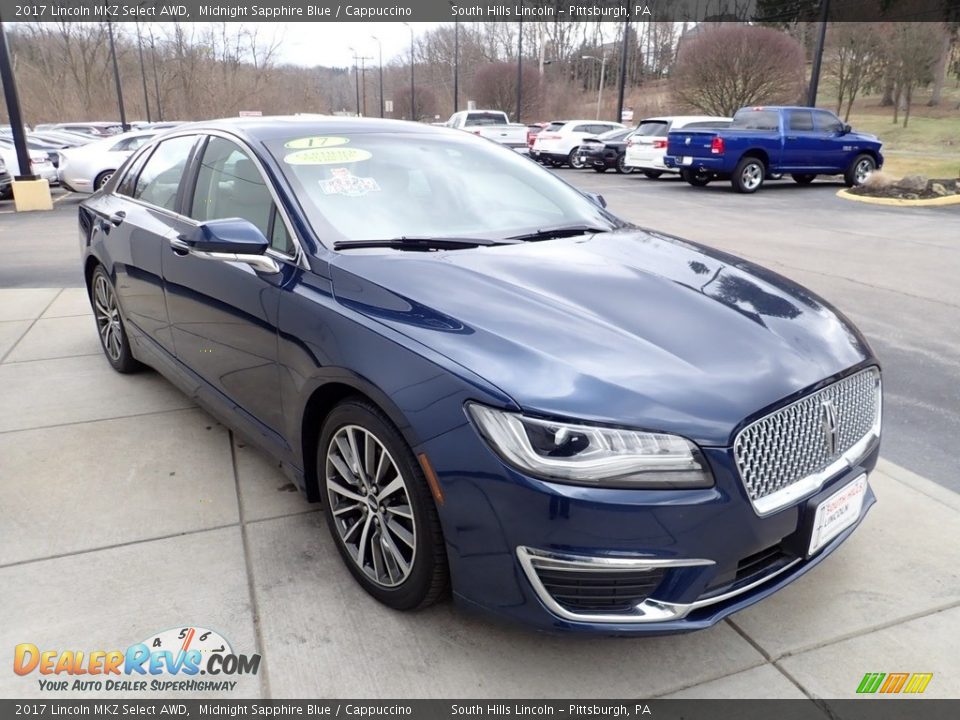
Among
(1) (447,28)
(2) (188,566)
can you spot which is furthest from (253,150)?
(1) (447,28)

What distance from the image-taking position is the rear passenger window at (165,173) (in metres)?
3.90

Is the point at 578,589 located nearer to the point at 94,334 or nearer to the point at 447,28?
the point at 94,334

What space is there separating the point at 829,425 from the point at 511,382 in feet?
3.37

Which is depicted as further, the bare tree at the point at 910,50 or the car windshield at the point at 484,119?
the bare tree at the point at 910,50

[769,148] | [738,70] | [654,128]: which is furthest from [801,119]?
[738,70]

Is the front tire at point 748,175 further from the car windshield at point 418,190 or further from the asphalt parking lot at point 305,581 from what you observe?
the car windshield at point 418,190

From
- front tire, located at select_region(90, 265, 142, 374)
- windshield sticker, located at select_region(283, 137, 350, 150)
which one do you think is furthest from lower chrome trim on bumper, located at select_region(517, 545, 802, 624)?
front tire, located at select_region(90, 265, 142, 374)

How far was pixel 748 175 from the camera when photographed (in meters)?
16.6

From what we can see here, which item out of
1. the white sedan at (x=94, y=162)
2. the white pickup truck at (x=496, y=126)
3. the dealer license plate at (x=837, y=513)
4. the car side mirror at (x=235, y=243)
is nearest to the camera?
the dealer license plate at (x=837, y=513)

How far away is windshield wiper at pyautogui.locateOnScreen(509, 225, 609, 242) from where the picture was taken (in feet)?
10.5

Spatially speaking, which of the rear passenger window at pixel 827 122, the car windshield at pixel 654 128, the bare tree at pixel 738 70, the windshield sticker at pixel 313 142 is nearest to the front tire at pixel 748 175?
the rear passenger window at pixel 827 122

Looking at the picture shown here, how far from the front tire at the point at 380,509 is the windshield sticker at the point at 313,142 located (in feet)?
4.23

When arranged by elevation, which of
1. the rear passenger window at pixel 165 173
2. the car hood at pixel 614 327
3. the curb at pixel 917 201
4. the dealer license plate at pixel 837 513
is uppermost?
the rear passenger window at pixel 165 173

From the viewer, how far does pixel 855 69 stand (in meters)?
42.8
